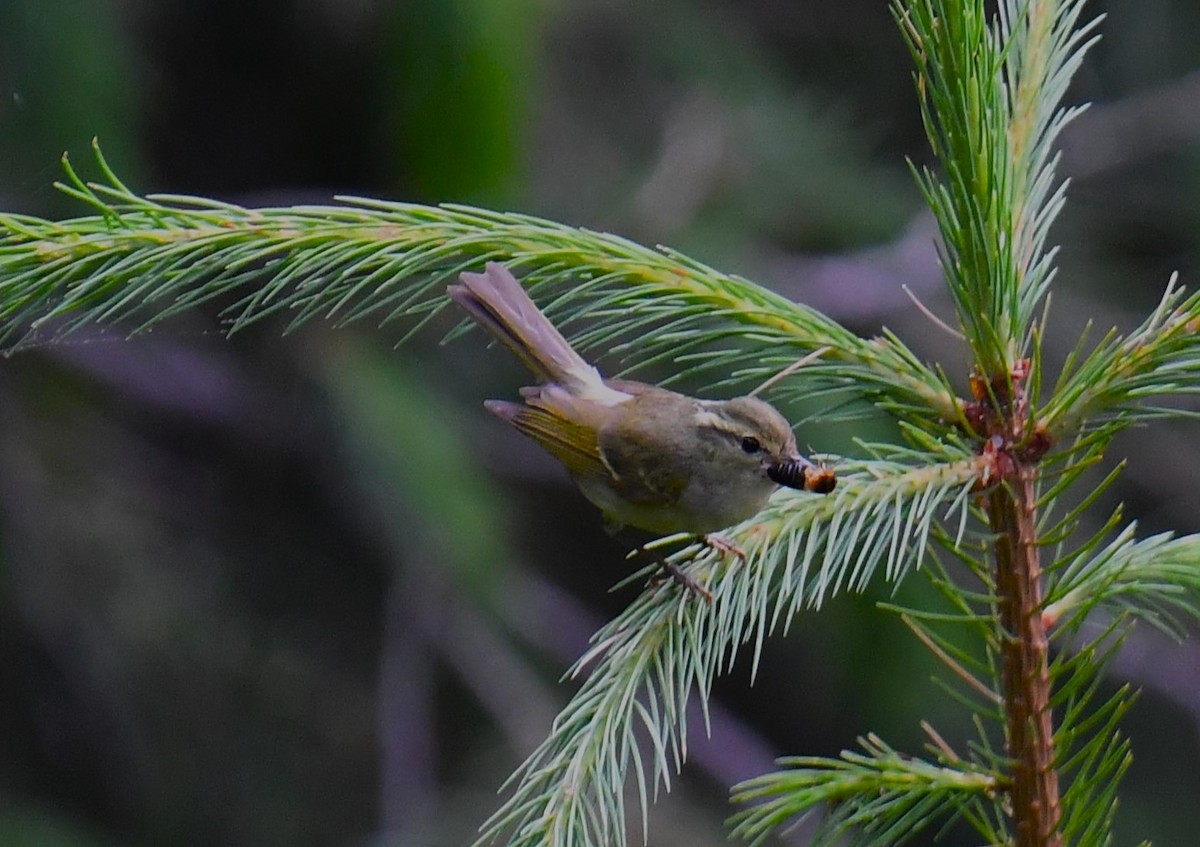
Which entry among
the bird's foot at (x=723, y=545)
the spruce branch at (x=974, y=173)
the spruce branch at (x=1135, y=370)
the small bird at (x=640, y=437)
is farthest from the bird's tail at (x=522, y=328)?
the spruce branch at (x=1135, y=370)

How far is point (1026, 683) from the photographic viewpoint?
135cm

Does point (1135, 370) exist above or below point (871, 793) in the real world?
above

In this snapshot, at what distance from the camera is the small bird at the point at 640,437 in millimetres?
2041

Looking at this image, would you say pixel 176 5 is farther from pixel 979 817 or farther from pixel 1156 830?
pixel 1156 830

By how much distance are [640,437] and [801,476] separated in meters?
0.76

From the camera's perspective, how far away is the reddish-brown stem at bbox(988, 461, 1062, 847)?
1.33 meters

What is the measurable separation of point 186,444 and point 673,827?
2.46 meters

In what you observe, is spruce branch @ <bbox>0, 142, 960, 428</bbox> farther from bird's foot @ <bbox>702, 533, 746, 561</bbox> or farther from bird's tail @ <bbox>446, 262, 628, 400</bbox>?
bird's foot @ <bbox>702, 533, 746, 561</bbox>

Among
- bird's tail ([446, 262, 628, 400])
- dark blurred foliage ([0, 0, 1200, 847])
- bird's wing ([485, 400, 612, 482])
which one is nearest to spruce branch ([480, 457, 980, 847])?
bird's tail ([446, 262, 628, 400])

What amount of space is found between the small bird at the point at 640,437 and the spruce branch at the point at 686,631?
2.8 inches

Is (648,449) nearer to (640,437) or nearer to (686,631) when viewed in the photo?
(640,437)

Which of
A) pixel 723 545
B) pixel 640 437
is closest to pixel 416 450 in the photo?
pixel 640 437

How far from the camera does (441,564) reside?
11.0ft

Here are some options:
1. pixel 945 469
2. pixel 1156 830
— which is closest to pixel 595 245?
pixel 945 469
